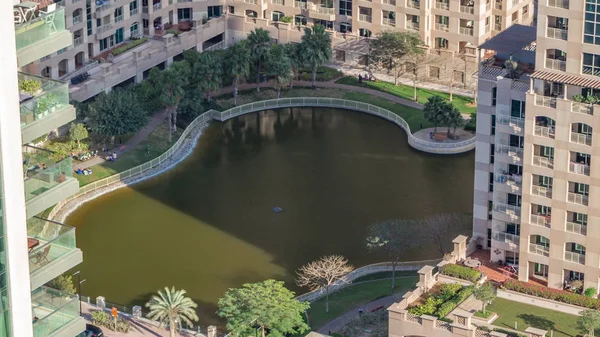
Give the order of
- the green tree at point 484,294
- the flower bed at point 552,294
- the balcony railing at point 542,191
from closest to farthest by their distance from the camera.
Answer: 1. the green tree at point 484,294
2. the flower bed at point 552,294
3. the balcony railing at point 542,191

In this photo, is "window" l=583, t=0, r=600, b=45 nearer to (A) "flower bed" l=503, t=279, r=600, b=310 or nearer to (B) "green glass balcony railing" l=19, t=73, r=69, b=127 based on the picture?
(A) "flower bed" l=503, t=279, r=600, b=310

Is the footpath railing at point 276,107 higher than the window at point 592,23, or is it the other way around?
the window at point 592,23

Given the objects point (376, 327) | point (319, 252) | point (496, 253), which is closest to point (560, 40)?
point (496, 253)

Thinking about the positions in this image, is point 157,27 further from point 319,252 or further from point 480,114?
point 480,114

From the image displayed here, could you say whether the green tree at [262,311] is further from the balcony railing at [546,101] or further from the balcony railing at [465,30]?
the balcony railing at [465,30]

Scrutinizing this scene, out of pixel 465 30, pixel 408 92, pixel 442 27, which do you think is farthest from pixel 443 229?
pixel 442 27

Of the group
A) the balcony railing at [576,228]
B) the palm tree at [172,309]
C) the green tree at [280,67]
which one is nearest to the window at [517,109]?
the balcony railing at [576,228]
